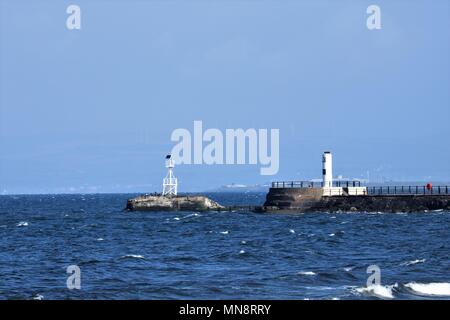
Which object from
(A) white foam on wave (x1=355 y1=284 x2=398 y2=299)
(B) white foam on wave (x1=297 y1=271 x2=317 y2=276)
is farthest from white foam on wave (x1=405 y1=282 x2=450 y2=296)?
(B) white foam on wave (x1=297 y1=271 x2=317 y2=276)

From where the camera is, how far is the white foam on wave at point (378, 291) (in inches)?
1355

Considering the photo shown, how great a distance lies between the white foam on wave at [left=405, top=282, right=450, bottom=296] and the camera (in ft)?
114

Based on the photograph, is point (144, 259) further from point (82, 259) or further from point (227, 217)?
point (227, 217)

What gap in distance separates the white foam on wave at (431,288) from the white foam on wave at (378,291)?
2.93 feet

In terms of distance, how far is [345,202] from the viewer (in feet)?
329

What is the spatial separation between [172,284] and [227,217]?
6305cm

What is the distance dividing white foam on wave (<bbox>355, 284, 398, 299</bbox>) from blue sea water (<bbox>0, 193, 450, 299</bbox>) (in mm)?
52

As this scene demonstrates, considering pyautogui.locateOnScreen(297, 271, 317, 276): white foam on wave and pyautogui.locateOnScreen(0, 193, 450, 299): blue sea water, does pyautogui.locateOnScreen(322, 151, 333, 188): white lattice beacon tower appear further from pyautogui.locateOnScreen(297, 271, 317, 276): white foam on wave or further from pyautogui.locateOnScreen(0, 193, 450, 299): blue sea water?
pyautogui.locateOnScreen(297, 271, 317, 276): white foam on wave

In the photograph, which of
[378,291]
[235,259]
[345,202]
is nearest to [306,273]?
[378,291]

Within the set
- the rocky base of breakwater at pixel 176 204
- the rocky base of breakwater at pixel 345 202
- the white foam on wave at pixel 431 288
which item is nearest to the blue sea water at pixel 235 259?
the white foam on wave at pixel 431 288

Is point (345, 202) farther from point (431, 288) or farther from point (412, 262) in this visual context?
Answer: point (431, 288)

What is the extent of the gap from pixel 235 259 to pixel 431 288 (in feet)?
52.4
